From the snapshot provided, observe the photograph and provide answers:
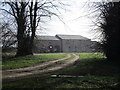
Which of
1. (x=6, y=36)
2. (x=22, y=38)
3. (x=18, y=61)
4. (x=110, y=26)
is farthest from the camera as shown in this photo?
(x=22, y=38)

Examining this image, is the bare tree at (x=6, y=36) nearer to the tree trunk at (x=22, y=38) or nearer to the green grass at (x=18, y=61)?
the green grass at (x=18, y=61)

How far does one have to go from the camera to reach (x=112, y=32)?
46.4 feet

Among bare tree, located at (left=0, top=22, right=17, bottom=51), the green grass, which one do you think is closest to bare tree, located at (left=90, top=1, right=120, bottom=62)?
the green grass

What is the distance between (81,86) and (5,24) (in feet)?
50.5

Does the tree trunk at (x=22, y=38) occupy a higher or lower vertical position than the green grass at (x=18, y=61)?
higher

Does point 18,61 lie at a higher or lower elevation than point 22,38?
lower

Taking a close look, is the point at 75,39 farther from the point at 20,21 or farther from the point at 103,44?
the point at 103,44

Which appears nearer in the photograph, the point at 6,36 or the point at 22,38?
the point at 6,36

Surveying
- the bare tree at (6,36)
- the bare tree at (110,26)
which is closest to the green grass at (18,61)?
the bare tree at (6,36)

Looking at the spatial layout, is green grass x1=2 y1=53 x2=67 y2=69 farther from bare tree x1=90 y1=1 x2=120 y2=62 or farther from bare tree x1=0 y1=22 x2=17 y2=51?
bare tree x1=90 y1=1 x2=120 y2=62

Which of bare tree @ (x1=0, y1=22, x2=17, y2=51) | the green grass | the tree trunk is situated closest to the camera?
the green grass

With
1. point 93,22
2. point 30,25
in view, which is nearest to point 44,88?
point 93,22

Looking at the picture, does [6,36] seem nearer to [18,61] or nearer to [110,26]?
[18,61]

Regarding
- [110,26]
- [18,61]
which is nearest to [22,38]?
[18,61]
